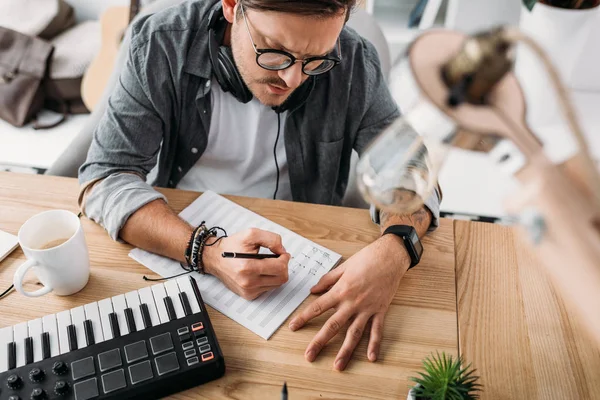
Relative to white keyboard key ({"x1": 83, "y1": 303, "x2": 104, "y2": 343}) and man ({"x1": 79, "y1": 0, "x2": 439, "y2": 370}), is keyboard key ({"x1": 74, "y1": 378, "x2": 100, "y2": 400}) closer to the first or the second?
white keyboard key ({"x1": 83, "y1": 303, "x2": 104, "y2": 343})

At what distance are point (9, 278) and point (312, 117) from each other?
77 centimetres

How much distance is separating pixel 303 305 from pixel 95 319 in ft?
1.18

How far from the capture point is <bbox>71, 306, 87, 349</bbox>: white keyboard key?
0.78 meters

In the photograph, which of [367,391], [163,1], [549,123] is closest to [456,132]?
[367,391]

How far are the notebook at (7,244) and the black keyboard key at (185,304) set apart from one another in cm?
38

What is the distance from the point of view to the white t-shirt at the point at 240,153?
1.27 meters

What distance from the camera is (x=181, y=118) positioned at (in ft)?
4.07

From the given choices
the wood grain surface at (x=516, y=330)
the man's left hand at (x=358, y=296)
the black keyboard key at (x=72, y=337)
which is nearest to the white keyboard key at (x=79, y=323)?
the black keyboard key at (x=72, y=337)

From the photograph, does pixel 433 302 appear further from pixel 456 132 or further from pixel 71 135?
pixel 71 135

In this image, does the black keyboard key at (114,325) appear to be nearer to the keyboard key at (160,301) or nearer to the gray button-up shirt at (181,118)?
the keyboard key at (160,301)

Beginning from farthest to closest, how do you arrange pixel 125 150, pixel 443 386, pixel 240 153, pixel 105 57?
pixel 105 57 → pixel 240 153 → pixel 125 150 → pixel 443 386

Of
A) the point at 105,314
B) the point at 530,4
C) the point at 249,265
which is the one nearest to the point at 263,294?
the point at 249,265

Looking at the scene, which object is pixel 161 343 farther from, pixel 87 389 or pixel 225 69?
pixel 225 69

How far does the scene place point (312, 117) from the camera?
1258 millimetres
